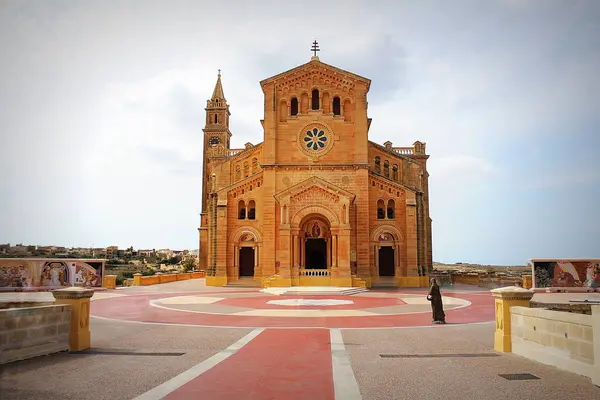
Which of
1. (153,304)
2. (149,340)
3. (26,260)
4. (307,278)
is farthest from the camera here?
(307,278)

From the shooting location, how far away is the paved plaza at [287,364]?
8625mm

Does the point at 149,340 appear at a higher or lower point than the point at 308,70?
lower

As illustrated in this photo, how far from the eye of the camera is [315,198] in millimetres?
40500

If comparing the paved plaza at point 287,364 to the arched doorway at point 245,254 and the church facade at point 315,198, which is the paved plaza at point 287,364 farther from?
the arched doorway at point 245,254

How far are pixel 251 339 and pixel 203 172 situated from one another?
214ft

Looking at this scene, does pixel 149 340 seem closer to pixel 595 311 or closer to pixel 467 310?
pixel 595 311

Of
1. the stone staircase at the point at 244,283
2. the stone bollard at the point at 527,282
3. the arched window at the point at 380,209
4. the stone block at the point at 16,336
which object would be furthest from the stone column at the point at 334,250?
the stone block at the point at 16,336

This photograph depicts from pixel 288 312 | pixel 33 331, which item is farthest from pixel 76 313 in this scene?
pixel 288 312

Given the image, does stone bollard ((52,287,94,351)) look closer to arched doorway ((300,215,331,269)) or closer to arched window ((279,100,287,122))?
arched doorway ((300,215,331,269))

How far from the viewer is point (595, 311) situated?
920cm

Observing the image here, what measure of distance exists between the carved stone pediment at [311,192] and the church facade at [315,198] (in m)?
0.09

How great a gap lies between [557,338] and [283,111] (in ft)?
123

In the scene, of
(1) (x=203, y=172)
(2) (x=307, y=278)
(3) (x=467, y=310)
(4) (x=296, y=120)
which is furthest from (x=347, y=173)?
(1) (x=203, y=172)

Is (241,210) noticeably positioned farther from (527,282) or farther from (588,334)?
(588,334)
